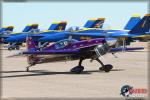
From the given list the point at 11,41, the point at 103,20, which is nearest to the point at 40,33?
the point at 11,41

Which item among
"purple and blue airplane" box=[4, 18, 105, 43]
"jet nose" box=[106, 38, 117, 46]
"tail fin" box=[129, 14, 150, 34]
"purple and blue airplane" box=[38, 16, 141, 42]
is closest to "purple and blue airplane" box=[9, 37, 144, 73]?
"jet nose" box=[106, 38, 117, 46]

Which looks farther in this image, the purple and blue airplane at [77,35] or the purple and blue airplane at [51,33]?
the purple and blue airplane at [51,33]

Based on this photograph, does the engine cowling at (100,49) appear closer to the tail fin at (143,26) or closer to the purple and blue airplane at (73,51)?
the purple and blue airplane at (73,51)

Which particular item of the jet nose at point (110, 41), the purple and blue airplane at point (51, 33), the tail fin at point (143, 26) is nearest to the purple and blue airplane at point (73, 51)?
the jet nose at point (110, 41)

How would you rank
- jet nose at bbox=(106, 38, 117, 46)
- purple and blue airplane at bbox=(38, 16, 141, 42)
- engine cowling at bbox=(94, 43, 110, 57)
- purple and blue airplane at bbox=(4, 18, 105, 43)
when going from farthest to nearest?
purple and blue airplane at bbox=(4, 18, 105, 43)
purple and blue airplane at bbox=(38, 16, 141, 42)
jet nose at bbox=(106, 38, 117, 46)
engine cowling at bbox=(94, 43, 110, 57)

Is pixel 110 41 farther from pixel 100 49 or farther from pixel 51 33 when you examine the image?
pixel 51 33

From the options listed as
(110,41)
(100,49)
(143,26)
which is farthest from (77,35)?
(100,49)

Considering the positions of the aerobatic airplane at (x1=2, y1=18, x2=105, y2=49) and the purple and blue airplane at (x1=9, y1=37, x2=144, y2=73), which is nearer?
the purple and blue airplane at (x1=9, y1=37, x2=144, y2=73)

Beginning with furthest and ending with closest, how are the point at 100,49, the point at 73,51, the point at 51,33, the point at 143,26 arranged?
the point at 51,33 → the point at 143,26 → the point at 73,51 → the point at 100,49

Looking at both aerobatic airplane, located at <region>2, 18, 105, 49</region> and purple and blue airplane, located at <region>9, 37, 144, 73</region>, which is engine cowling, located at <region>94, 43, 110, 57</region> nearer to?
purple and blue airplane, located at <region>9, 37, 144, 73</region>

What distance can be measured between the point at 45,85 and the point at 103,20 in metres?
60.9

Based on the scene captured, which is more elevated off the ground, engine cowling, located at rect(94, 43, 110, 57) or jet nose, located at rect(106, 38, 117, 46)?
jet nose, located at rect(106, 38, 117, 46)

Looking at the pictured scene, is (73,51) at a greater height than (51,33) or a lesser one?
lesser

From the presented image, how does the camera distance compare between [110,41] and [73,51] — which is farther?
[110,41]
